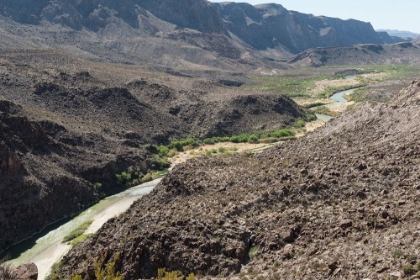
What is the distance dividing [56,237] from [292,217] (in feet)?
95.9

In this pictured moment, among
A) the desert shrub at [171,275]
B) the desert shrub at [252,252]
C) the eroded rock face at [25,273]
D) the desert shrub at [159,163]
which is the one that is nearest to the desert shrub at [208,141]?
the desert shrub at [159,163]

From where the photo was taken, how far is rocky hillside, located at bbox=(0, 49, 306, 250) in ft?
170

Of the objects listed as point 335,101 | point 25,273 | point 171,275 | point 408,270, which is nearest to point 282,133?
point 335,101

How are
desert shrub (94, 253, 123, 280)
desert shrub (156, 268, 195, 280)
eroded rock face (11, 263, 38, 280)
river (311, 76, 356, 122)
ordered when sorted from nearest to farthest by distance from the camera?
desert shrub (156, 268, 195, 280)
desert shrub (94, 253, 123, 280)
eroded rock face (11, 263, 38, 280)
river (311, 76, 356, 122)

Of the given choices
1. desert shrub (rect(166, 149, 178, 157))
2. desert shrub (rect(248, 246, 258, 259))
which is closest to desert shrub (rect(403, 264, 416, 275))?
desert shrub (rect(248, 246, 258, 259))

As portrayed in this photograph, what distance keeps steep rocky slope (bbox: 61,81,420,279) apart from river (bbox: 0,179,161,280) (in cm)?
800

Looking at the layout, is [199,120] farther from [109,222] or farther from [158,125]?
[109,222]

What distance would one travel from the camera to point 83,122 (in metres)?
78.3

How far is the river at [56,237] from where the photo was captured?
4431 centimetres

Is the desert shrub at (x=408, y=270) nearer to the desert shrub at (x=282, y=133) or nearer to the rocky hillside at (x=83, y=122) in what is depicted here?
the rocky hillside at (x=83, y=122)

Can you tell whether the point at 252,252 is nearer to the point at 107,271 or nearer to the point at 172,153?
the point at 107,271

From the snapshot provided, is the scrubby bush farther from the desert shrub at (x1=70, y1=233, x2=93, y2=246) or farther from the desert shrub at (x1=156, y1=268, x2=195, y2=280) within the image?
the desert shrub at (x1=156, y1=268, x2=195, y2=280)

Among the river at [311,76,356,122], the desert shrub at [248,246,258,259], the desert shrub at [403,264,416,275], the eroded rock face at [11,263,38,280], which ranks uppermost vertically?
the desert shrub at [403,264,416,275]

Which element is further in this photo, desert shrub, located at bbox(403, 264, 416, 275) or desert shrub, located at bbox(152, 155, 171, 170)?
desert shrub, located at bbox(152, 155, 171, 170)
